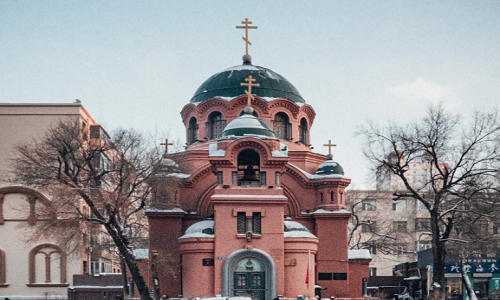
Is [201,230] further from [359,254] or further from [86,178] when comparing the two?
[359,254]

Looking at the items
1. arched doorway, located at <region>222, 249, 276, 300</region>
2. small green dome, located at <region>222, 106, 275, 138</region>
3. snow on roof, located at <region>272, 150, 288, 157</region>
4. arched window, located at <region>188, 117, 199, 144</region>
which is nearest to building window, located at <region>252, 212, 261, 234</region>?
arched doorway, located at <region>222, 249, 276, 300</region>

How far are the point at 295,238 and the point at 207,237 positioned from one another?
163 inches

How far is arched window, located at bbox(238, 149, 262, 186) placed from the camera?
3647 centimetres

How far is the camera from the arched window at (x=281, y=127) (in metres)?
43.3

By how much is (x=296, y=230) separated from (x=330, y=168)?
5172 millimetres

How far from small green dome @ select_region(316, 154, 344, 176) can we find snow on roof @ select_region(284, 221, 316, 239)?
4003 millimetres

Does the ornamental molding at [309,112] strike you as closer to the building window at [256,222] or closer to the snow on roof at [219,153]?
the snow on roof at [219,153]

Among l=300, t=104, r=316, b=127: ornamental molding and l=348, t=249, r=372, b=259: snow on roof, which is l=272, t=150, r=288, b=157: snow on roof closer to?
l=348, t=249, r=372, b=259: snow on roof

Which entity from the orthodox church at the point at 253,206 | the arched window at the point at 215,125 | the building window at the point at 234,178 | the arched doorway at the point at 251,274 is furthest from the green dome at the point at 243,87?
the arched doorway at the point at 251,274

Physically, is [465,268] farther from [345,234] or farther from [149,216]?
[149,216]

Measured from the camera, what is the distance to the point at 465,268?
122 ft

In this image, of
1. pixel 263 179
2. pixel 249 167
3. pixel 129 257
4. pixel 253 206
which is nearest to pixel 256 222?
pixel 253 206

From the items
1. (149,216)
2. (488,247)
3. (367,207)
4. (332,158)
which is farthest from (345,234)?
(367,207)

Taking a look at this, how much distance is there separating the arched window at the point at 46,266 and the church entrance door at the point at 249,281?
51.7 feet
